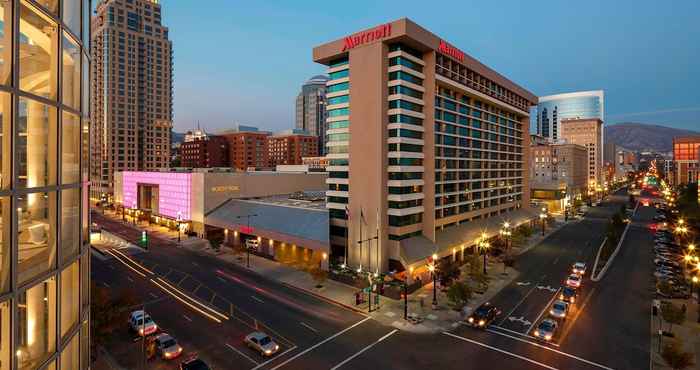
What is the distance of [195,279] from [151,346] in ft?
69.0

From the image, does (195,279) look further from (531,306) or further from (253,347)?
(531,306)

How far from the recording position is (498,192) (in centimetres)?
8150

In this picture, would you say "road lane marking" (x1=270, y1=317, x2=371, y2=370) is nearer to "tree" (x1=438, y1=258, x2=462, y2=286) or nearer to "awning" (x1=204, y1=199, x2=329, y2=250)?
"tree" (x1=438, y1=258, x2=462, y2=286)

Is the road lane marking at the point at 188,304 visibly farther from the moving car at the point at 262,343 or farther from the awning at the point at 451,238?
the awning at the point at 451,238

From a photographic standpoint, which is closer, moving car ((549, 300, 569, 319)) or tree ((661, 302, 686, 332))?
tree ((661, 302, 686, 332))

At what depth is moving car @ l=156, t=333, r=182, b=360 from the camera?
29.2m

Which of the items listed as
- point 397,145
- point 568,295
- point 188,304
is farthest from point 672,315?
point 188,304

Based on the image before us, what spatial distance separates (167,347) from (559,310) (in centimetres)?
3822

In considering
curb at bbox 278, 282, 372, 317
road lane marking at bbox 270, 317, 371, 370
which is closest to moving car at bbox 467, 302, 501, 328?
road lane marking at bbox 270, 317, 371, 370

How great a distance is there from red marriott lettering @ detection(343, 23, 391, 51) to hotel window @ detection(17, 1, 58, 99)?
44520 mm

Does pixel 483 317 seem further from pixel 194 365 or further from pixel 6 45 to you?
pixel 6 45

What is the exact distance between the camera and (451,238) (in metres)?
59.1

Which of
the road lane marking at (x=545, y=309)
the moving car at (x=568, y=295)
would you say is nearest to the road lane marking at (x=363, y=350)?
the road lane marking at (x=545, y=309)

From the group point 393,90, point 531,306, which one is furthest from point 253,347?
point 393,90
